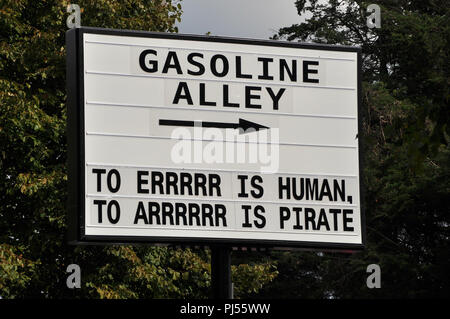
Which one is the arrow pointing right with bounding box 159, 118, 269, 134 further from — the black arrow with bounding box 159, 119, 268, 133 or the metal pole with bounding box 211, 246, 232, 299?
the metal pole with bounding box 211, 246, 232, 299

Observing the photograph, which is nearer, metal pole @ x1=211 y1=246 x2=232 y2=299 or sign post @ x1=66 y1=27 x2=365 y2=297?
sign post @ x1=66 y1=27 x2=365 y2=297

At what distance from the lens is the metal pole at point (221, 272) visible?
10.9 metres

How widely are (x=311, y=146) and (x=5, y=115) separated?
1236 centimetres

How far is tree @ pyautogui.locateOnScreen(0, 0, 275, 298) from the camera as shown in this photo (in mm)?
22875

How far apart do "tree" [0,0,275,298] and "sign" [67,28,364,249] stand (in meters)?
11.6

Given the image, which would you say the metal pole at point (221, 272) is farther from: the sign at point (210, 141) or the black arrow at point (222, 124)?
the black arrow at point (222, 124)

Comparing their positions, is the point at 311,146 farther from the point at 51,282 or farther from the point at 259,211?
the point at 51,282

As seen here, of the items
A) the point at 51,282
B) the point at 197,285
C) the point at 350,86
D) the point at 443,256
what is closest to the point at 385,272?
the point at 443,256

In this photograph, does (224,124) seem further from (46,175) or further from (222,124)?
(46,175)

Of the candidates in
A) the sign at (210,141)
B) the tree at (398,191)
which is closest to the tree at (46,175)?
the tree at (398,191)

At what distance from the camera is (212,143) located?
35.9 ft

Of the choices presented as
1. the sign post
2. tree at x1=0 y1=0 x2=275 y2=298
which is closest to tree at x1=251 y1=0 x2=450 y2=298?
tree at x1=0 y1=0 x2=275 y2=298

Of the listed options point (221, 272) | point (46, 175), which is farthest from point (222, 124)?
point (46, 175)

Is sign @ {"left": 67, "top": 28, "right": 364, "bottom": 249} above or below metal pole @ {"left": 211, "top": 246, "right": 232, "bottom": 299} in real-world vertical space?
above
